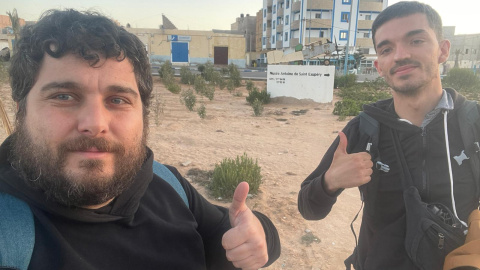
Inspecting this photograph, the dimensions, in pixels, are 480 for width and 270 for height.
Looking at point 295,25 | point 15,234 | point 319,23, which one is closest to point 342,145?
point 15,234

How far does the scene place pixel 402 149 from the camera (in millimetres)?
1700

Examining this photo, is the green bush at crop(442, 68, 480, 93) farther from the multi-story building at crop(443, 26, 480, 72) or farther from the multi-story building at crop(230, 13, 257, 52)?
the multi-story building at crop(230, 13, 257, 52)

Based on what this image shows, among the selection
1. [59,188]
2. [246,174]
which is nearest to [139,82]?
[59,188]

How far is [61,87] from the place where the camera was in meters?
1.11

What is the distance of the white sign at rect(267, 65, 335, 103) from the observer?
11.9 meters

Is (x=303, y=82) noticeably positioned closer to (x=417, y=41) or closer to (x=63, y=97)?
(x=417, y=41)

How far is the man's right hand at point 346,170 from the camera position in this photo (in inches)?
65.4

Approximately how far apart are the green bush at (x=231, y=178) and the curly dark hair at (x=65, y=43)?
2.87m

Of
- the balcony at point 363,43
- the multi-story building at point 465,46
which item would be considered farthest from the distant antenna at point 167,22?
the multi-story building at point 465,46

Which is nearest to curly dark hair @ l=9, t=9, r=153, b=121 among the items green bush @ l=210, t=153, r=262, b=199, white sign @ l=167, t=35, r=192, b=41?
green bush @ l=210, t=153, r=262, b=199

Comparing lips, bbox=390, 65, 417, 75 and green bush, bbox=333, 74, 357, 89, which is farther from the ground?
lips, bbox=390, 65, 417, 75

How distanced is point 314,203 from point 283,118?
818 cm

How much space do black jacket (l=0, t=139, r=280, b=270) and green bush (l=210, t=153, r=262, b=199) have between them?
2.48m

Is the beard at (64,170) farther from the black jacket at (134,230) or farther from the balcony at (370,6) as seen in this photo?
the balcony at (370,6)
